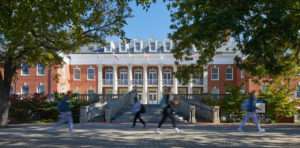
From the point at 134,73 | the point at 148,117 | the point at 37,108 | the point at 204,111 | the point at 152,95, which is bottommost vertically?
the point at 148,117

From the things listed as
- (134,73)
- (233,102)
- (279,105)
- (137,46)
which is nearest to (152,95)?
(134,73)

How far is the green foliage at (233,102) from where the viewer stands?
2112cm

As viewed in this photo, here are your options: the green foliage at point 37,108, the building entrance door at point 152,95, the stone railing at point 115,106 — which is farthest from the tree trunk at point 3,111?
the building entrance door at point 152,95

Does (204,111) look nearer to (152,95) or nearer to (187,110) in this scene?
(187,110)

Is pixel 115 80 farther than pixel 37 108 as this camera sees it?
Yes

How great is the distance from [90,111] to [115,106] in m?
2.75

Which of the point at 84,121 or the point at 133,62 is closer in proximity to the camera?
the point at 84,121

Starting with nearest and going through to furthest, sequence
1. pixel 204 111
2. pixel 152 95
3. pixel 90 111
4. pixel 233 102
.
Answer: pixel 90 111, pixel 233 102, pixel 204 111, pixel 152 95

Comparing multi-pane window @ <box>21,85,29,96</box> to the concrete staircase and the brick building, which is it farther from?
the concrete staircase

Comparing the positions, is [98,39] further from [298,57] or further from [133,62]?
[133,62]

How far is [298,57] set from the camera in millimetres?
17188

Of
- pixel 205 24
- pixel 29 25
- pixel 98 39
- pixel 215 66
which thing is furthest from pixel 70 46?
pixel 215 66

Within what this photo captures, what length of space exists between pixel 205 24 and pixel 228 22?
2.89 ft

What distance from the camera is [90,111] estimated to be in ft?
65.1
